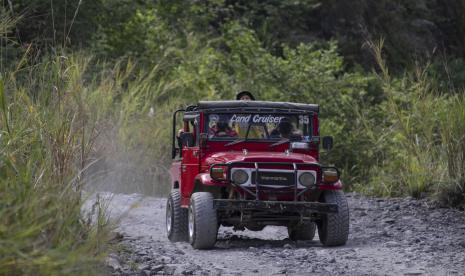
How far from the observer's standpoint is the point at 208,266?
31.5ft

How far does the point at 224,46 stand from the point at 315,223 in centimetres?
1563

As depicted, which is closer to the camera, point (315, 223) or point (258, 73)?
point (315, 223)

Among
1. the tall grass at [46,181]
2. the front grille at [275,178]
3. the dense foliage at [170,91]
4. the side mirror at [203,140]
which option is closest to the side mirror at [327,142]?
the front grille at [275,178]

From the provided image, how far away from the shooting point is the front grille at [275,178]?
11.2 metres

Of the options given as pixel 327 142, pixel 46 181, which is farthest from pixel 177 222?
pixel 46 181

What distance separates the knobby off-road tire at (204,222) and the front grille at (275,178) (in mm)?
582

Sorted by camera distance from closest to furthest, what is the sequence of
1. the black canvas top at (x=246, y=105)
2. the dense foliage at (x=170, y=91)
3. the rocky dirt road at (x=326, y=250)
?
the dense foliage at (x=170, y=91) → the rocky dirt road at (x=326, y=250) → the black canvas top at (x=246, y=105)

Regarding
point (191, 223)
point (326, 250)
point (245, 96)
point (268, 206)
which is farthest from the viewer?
point (245, 96)

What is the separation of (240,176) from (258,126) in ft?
4.48

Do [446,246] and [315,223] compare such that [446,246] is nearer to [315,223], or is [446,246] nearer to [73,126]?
[315,223]

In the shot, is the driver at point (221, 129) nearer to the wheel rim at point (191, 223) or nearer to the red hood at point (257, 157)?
the red hood at point (257, 157)

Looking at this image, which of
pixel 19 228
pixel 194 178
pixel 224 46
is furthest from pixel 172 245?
pixel 224 46

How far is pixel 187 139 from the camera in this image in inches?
480

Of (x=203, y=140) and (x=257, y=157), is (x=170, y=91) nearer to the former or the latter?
(x=203, y=140)
